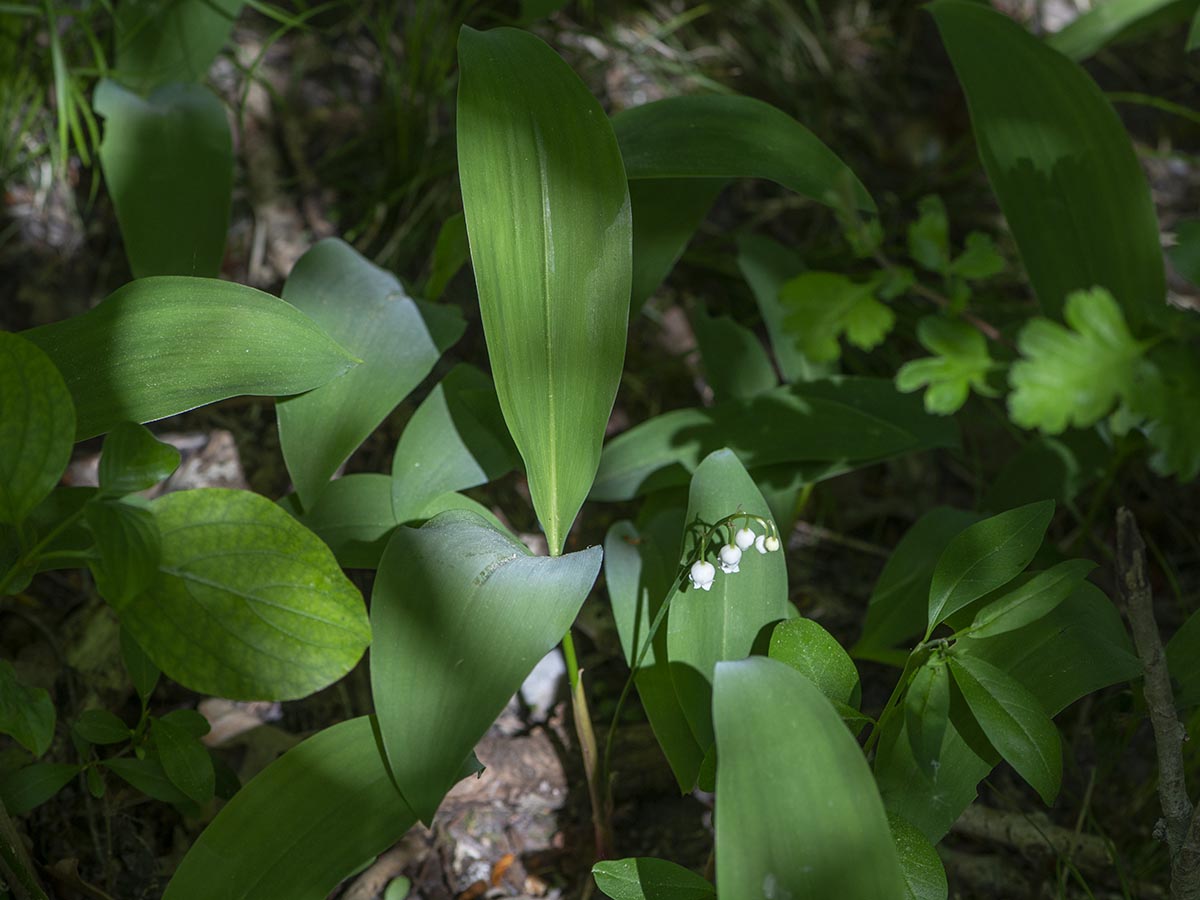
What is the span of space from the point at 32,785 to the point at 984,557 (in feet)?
3.81

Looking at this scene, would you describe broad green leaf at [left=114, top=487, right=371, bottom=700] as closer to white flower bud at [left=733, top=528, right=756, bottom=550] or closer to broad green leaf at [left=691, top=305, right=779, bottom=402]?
white flower bud at [left=733, top=528, right=756, bottom=550]

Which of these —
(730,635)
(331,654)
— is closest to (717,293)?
(730,635)

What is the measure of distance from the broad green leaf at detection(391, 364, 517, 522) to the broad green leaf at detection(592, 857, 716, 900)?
54cm

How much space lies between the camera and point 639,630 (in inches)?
52.2

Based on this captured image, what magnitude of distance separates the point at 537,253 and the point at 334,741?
0.65 m

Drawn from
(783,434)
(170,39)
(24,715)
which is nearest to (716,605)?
(783,434)

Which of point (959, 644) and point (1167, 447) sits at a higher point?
point (1167, 447)

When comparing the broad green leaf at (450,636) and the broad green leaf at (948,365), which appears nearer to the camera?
the broad green leaf at (948,365)

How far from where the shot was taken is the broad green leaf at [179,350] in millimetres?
1173

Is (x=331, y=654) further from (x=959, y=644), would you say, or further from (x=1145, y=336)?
(x=1145, y=336)

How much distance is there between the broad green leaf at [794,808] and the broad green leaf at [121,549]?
57 centimetres

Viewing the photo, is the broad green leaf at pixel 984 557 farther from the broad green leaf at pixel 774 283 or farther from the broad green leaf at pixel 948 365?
the broad green leaf at pixel 774 283

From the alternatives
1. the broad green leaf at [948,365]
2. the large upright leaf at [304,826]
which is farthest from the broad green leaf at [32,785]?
the broad green leaf at [948,365]

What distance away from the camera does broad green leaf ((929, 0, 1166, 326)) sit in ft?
5.05
